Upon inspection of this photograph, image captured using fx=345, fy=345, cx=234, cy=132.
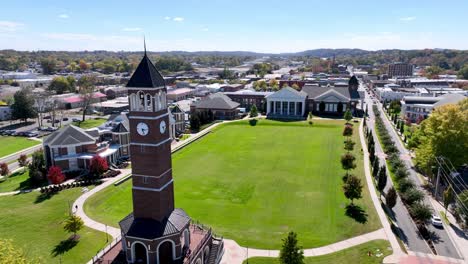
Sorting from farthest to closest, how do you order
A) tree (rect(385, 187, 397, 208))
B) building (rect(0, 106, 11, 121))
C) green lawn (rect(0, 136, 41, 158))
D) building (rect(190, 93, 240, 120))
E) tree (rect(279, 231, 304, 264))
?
1. building (rect(0, 106, 11, 121))
2. building (rect(190, 93, 240, 120))
3. green lawn (rect(0, 136, 41, 158))
4. tree (rect(385, 187, 397, 208))
5. tree (rect(279, 231, 304, 264))

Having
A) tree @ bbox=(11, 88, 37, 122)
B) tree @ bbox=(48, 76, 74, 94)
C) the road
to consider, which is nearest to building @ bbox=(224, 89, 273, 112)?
tree @ bbox=(11, 88, 37, 122)

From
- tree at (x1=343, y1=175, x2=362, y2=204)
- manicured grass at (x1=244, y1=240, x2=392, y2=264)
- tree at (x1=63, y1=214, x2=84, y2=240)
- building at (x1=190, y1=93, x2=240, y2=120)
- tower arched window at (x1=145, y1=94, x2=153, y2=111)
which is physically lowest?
manicured grass at (x1=244, y1=240, x2=392, y2=264)

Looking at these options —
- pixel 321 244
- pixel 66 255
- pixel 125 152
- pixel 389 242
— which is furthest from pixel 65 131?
pixel 389 242

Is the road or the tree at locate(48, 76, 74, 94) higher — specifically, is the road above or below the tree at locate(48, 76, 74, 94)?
below

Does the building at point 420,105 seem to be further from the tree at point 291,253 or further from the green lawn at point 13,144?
the green lawn at point 13,144

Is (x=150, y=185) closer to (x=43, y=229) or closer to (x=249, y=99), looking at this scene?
(x=43, y=229)

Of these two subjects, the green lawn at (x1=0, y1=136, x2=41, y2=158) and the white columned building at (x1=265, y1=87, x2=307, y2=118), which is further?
the white columned building at (x1=265, y1=87, x2=307, y2=118)

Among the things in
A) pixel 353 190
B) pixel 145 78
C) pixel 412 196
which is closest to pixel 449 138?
pixel 412 196

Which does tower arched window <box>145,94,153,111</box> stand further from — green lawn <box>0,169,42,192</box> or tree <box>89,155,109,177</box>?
green lawn <box>0,169,42,192</box>
